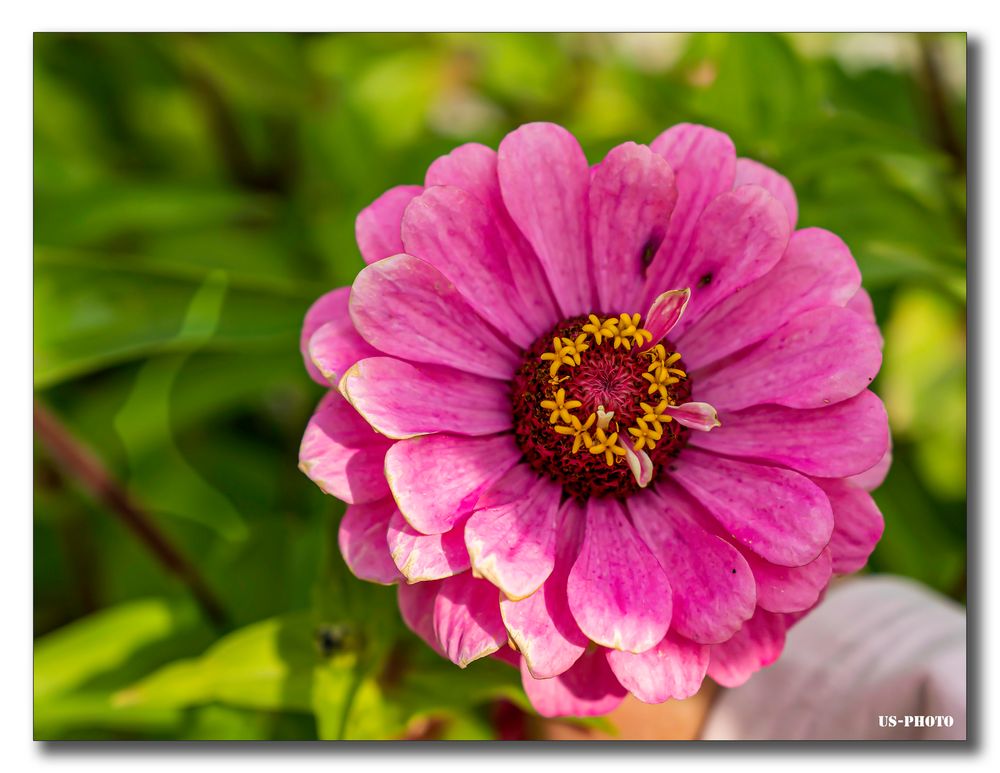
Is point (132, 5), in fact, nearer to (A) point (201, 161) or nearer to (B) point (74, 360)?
(B) point (74, 360)

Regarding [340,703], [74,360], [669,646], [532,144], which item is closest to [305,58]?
[74,360]

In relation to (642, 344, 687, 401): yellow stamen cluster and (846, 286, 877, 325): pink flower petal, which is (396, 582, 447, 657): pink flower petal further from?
(846, 286, 877, 325): pink flower petal

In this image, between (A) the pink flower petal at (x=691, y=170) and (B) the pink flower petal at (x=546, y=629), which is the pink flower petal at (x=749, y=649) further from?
(A) the pink flower petal at (x=691, y=170)

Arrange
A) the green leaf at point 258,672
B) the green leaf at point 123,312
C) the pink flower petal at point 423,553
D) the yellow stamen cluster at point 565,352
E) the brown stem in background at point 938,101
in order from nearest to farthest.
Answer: the pink flower petal at point 423,553
the yellow stamen cluster at point 565,352
the green leaf at point 258,672
the green leaf at point 123,312
the brown stem in background at point 938,101

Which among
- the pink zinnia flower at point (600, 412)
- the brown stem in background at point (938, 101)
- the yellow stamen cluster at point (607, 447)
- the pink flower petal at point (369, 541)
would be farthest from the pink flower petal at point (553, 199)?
the brown stem in background at point (938, 101)

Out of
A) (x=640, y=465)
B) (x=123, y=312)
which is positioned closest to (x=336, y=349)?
(x=640, y=465)

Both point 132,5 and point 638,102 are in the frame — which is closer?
point 132,5
